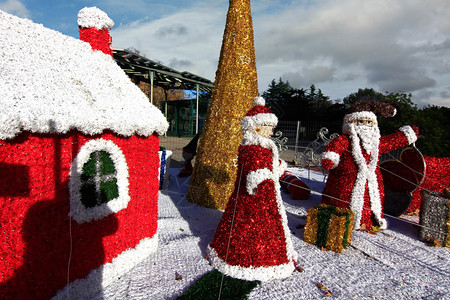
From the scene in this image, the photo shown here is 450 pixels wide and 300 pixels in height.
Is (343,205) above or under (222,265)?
above

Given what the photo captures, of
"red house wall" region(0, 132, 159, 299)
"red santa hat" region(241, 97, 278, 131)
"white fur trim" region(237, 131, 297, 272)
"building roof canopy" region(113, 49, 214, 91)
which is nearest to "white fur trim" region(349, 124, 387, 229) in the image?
"white fur trim" region(237, 131, 297, 272)

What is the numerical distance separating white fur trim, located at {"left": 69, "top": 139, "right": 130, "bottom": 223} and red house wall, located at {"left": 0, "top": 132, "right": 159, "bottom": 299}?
5 centimetres

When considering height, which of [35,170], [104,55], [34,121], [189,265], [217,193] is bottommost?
[189,265]

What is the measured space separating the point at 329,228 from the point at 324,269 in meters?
0.70

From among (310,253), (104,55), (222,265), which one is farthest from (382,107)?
(104,55)

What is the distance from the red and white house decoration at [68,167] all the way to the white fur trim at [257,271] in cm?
119

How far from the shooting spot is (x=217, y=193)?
5.42 metres

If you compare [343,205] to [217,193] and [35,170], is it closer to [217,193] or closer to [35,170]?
[217,193]

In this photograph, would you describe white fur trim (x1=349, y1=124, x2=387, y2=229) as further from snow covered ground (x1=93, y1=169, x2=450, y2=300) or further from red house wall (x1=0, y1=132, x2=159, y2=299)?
red house wall (x1=0, y1=132, x2=159, y2=299)

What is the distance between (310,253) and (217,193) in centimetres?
218

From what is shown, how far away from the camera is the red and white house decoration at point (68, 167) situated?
212 cm

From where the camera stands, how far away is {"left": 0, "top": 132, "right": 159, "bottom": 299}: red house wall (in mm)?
2094

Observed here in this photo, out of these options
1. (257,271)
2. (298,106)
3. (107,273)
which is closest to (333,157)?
(257,271)

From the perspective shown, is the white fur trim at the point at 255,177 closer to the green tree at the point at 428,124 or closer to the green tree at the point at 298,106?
the green tree at the point at 428,124
